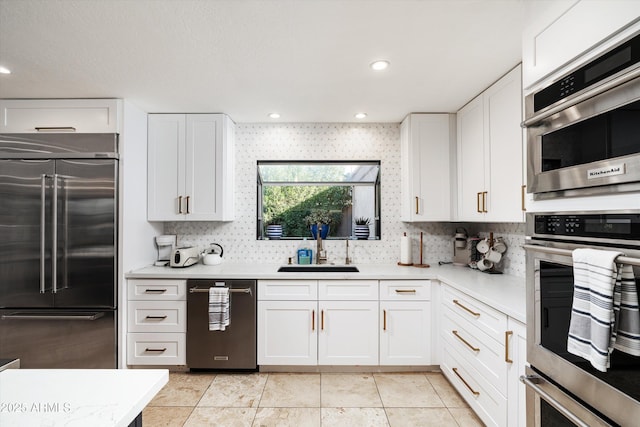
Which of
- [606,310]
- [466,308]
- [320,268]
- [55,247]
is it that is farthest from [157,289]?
[606,310]

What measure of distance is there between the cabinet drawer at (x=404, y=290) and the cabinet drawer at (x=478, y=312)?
0.18 meters

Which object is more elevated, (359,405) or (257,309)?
(257,309)

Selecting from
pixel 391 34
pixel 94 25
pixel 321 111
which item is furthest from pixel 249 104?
pixel 391 34

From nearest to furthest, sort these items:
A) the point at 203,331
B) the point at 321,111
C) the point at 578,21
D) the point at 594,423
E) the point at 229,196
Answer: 1. the point at 594,423
2. the point at 578,21
3. the point at 203,331
4. the point at 321,111
5. the point at 229,196

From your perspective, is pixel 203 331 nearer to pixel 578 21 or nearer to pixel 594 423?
pixel 594 423

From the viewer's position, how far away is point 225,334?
2781 millimetres

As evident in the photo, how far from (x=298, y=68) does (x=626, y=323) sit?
82.4 inches

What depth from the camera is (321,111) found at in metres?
3.05

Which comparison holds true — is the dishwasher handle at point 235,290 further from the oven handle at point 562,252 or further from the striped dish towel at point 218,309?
the oven handle at point 562,252

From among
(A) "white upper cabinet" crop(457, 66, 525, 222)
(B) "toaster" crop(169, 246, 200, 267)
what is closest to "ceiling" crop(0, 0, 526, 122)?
(A) "white upper cabinet" crop(457, 66, 525, 222)

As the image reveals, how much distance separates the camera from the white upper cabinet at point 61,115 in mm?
2713

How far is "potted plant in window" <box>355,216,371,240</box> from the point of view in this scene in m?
3.55

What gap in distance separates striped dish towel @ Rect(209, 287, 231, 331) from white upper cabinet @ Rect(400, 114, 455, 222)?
1.95 metres

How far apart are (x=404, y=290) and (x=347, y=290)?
502mm
